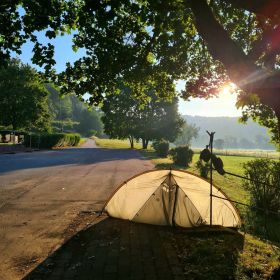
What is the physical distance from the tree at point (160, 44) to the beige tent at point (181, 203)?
2478 millimetres

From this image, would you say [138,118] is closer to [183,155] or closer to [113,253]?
[183,155]

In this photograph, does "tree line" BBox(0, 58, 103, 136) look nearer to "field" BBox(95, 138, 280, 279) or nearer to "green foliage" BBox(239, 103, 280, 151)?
"green foliage" BBox(239, 103, 280, 151)

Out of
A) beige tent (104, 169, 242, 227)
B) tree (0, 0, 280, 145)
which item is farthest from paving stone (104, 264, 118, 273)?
tree (0, 0, 280, 145)

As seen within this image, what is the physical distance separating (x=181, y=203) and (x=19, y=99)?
3432 centimetres

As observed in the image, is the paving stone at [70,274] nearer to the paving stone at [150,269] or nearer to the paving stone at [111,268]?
the paving stone at [111,268]

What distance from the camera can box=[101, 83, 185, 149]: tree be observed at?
43.8 m

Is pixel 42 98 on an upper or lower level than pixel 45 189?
upper

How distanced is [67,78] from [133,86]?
2.88 meters

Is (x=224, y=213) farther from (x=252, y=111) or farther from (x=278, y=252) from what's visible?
(x=252, y=111)

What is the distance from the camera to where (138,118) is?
45.7 m

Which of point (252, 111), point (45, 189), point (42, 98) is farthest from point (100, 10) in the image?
point (42, 98)

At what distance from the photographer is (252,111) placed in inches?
433

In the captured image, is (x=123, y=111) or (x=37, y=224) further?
(x=123, y=111)

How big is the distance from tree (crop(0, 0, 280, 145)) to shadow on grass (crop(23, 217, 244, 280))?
291 cm
